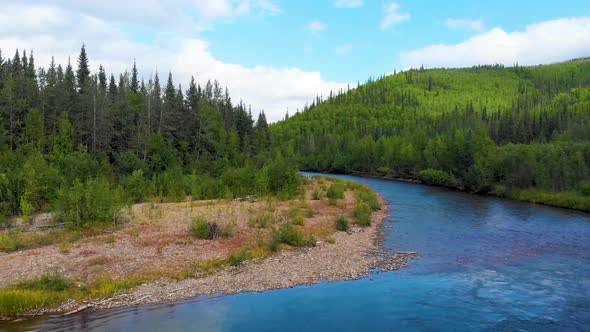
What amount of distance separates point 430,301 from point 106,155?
174ft

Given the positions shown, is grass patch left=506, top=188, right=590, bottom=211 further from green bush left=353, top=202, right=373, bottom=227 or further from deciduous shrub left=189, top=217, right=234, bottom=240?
deciduous shrub left=189, top=217, right=234, bottom=240

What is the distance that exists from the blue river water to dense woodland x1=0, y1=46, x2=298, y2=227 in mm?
15830

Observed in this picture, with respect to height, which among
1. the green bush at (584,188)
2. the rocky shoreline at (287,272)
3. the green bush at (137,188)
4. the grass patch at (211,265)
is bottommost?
the rocky shoreline at (287,272)

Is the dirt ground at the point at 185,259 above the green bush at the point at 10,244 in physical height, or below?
below

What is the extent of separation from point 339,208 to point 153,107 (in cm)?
4846

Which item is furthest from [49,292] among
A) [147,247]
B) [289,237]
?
[289,237]

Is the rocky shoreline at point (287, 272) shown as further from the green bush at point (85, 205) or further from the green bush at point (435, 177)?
the green bush at point (435, 177)

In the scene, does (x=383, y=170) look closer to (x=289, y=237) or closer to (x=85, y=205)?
(x=289, y=237)

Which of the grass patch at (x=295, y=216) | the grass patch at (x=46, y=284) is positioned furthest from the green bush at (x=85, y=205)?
the grass patch at (x=295, y=216)

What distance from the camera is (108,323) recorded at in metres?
16.5

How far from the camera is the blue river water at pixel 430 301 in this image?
54.9 feet

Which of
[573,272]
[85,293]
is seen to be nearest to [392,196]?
[573,272]

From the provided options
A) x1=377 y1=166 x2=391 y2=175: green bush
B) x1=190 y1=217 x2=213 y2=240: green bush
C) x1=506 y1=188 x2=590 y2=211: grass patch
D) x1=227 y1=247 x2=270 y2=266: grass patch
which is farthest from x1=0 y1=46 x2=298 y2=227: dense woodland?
x1=377 y1=166 x2=391 y2=175: green bush

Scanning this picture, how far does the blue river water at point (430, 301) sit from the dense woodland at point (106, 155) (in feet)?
51.9
